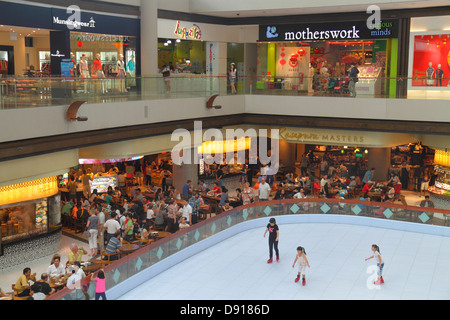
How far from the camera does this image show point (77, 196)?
2000 cm

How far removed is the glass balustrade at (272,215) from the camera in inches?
525

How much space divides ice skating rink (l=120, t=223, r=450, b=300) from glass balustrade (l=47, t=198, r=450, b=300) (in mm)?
474

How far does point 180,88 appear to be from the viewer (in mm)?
19094

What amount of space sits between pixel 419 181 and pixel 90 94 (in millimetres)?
15339

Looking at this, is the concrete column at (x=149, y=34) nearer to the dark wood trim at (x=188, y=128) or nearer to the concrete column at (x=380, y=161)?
the dark wood trim at (x=188, y=128)

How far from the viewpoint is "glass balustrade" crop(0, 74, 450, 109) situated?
526 inches

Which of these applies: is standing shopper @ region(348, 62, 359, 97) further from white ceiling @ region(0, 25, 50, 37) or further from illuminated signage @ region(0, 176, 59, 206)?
white ceiling @ region(0, 25, 50, 37)

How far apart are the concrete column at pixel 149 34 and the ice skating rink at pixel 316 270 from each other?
28.8ft

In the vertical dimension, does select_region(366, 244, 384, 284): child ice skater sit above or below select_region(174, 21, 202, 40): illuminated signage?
below

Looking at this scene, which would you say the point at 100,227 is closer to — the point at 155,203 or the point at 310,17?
the point at 155,203

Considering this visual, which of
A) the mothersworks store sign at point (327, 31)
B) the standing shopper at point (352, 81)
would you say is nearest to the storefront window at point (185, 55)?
the mothersworks store sign at point (327, 31)

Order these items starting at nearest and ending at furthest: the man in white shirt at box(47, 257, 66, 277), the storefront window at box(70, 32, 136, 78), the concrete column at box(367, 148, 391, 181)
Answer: the man in white shirt at box(47, 257, 66, 277) < the storefront window at box(70, 32, 136, 78) < the concrete column at box(367, 148, 391, 181)

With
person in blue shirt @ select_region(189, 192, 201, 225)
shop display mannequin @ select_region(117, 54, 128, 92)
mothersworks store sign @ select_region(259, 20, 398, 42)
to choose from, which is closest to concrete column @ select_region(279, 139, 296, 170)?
mothersworks store sign @ select_region(259, 20, 398, 42)

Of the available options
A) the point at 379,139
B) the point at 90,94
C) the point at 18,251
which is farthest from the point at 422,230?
the point at 18,251
